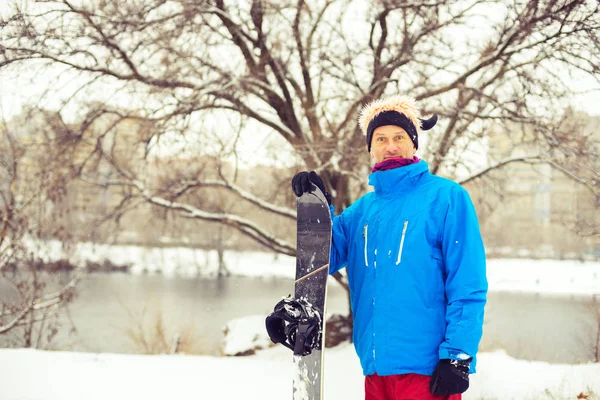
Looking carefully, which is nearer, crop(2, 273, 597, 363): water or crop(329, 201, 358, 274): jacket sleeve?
crop(329, 201, 358, 274): jacket sleeve

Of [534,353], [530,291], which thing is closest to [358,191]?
[534,353]

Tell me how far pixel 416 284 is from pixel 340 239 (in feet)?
1.44

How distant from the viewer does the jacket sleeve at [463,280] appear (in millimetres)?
1523

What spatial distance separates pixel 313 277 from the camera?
196 centimetres

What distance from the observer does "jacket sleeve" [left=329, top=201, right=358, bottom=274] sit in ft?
6.52

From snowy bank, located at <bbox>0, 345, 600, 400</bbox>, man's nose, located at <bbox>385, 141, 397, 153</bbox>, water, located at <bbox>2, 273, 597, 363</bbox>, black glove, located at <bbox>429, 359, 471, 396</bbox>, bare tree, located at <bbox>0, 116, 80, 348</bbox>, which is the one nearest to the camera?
black glove, located at <bbox>429, 359, 471, 396</bbox>

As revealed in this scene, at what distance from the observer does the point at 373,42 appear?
22.4 ft

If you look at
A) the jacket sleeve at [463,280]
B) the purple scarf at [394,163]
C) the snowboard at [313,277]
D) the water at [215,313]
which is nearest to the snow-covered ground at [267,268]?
the water at [215,313]

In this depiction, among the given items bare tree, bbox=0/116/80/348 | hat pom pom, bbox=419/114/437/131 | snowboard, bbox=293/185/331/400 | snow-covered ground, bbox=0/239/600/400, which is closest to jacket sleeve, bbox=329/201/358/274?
snowboard, bbox=293/185/331/400

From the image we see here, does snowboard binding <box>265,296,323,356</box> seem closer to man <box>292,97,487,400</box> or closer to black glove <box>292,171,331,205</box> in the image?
man <box>292,97,487,400</box>

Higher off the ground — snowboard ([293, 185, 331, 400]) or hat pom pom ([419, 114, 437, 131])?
hat pom pom ([419, 114, 437, 131])

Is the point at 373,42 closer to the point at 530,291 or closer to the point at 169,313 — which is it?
the point at 169,313

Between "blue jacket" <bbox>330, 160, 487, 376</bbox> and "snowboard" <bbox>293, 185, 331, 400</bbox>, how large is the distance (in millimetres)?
196

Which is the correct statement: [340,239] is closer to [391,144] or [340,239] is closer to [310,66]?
[391,144]
